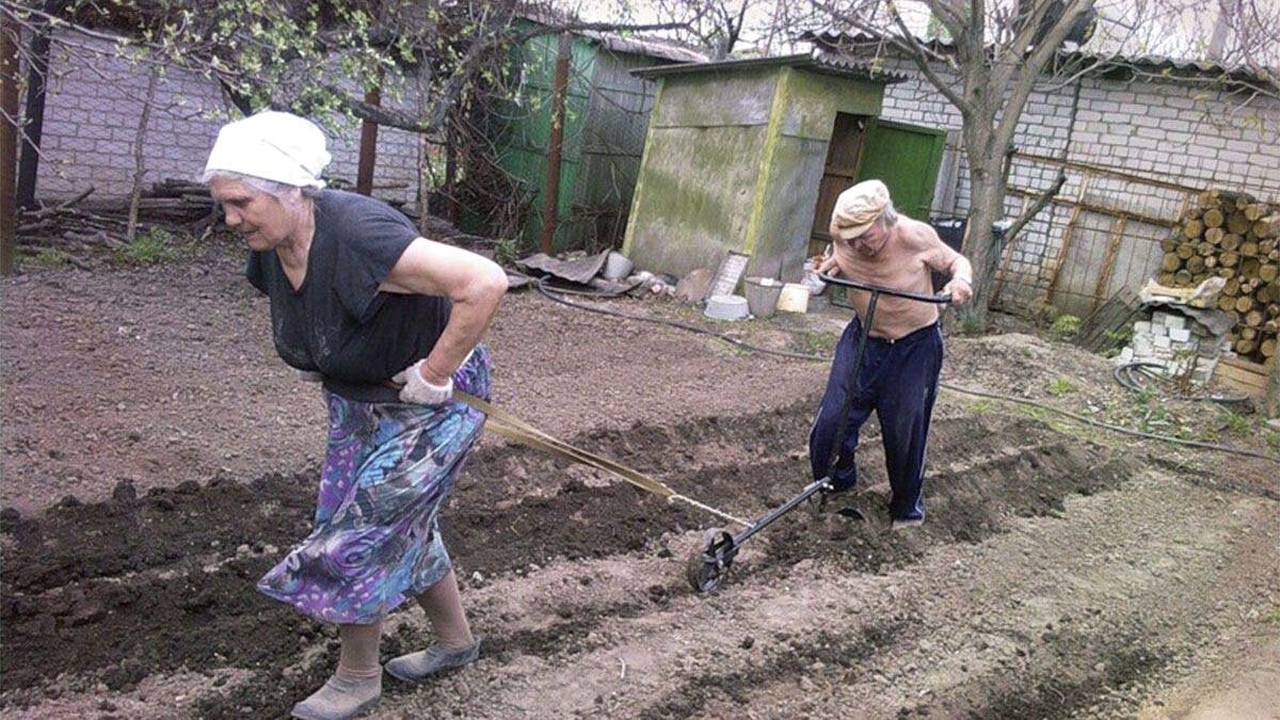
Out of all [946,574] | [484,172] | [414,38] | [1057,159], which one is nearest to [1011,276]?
[1057,159]

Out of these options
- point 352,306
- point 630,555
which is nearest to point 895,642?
point 630,555

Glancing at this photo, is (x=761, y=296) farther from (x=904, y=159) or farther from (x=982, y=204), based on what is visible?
(x=904, y=159)

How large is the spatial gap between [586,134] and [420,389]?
34.8 feet

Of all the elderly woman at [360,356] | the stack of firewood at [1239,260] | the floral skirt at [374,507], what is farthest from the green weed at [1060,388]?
the floral skirt at [374,507]

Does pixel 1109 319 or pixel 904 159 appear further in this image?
pixel 904 159

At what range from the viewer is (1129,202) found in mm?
12398

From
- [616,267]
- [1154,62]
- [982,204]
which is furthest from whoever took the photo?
[1154,62]

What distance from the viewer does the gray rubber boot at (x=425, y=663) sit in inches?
131

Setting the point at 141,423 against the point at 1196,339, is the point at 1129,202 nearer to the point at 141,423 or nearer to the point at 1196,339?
the point at 1196,339

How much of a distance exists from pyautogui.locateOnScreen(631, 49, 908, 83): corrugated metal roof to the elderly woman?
8390mm

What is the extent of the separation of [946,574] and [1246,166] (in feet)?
30.9

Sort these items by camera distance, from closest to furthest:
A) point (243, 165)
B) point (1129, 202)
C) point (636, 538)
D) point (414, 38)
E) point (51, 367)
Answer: point (243, 165)
point (636, 538)
point (51, 367)
point (414, 38)
point (1129, 202)

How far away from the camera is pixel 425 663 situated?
11.0 feet

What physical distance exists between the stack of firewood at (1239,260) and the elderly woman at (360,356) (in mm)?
10193
